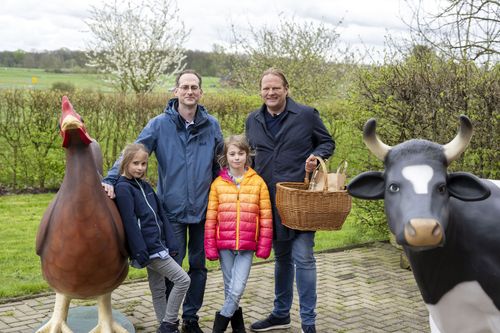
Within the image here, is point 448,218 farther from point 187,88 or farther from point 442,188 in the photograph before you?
point 187,88

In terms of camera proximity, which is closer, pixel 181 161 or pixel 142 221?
pixel 142 221

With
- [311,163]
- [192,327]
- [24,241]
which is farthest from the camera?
[24,241]

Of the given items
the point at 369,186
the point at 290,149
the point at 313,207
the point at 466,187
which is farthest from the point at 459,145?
the point at 290,149

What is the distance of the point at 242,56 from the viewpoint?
67.0 feet

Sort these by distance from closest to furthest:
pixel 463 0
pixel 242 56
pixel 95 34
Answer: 1. pixel 463 0
2. pixel 242 56
3. pixel 95 34

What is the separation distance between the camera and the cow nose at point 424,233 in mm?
2820

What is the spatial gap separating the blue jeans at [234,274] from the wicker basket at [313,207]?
0.55 meters

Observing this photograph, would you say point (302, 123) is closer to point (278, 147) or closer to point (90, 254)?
point (278, 147)

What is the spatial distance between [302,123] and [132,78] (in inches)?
670

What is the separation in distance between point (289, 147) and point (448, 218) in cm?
201

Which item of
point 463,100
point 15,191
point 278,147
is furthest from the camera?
point 15,191

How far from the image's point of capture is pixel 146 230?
4.62 metres

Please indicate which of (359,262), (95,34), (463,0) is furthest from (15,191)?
(95,34)

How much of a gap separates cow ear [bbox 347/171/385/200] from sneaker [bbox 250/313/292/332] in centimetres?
243
